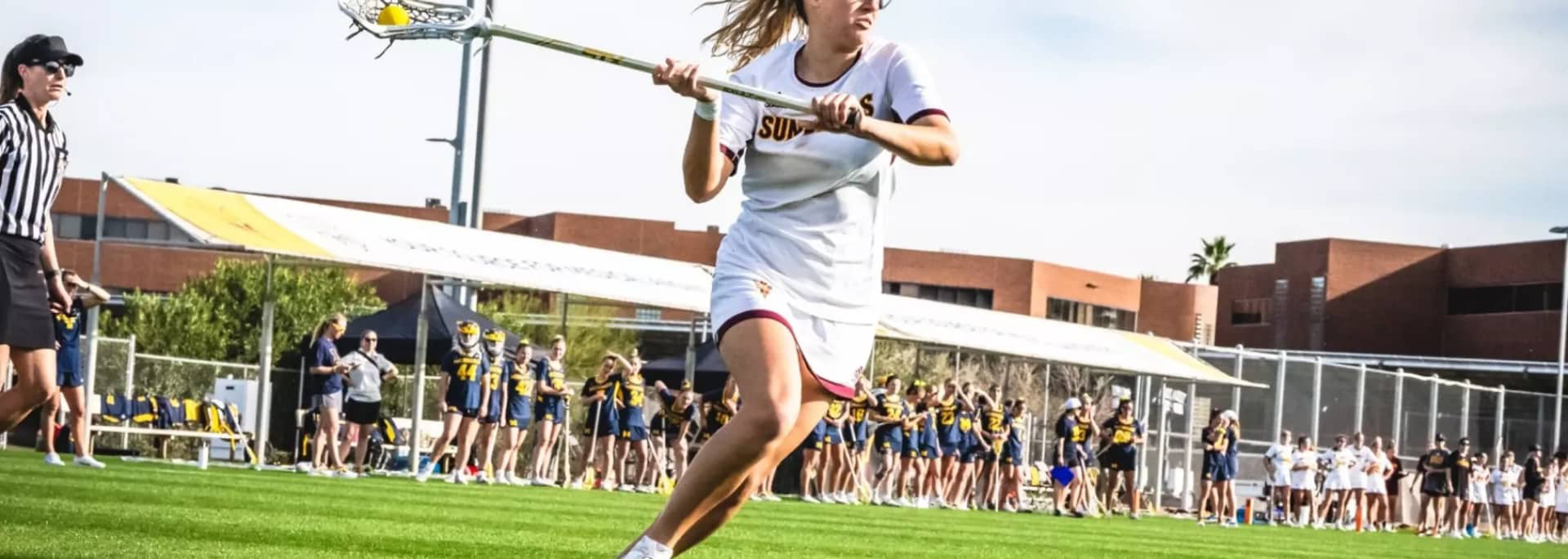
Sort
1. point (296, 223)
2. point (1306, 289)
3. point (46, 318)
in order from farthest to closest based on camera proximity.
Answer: point (1306, 289) → point (296, 223) → point (46, 318)

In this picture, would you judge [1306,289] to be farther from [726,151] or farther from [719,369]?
[726,151]

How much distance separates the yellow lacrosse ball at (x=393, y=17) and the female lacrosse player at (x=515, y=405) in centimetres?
1842

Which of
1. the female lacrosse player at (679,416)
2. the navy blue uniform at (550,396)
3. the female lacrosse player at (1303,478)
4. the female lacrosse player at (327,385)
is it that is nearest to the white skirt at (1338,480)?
the female lacrosse player at (1303,478)

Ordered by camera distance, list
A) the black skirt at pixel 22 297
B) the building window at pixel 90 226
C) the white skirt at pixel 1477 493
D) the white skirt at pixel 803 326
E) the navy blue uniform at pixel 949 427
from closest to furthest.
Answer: the white skirt at pixel 803 326, the black skirt at pixel 22 297, the navy blue uniform at pixel 949 427, the white skirt at pixel 1477 493, the building window at pixel 90 226

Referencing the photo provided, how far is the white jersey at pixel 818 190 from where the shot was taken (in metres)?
6.14

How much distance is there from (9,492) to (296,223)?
1332 cm

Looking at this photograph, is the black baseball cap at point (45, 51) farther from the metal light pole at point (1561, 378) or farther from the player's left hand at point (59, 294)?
the metal light pole at point (1561, 378)

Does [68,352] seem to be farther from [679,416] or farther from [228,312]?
[228,312]

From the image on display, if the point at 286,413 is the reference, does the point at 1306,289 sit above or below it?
above

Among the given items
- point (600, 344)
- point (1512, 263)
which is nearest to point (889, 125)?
point (600, 344)

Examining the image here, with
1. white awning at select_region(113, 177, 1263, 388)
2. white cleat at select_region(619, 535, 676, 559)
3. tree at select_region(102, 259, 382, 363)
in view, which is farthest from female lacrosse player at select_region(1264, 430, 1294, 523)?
tree at select_region(102, 259, 382, 363)

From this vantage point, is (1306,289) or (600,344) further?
(1306,289)

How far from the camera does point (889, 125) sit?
5.86m

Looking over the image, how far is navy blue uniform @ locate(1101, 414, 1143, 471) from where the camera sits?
3138 cm
